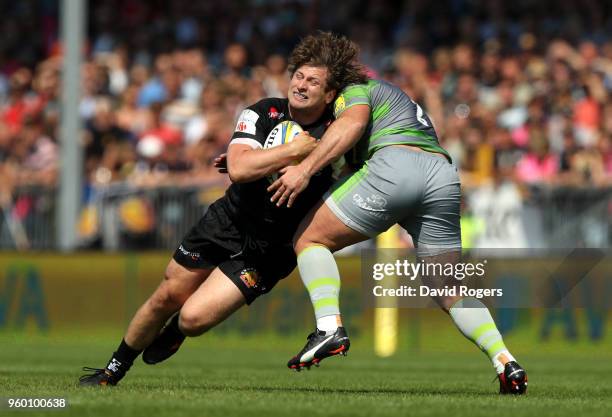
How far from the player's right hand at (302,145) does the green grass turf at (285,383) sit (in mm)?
1408

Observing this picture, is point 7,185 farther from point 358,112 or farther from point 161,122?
point 358,112

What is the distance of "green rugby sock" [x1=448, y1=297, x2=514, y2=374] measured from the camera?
7.77 meters

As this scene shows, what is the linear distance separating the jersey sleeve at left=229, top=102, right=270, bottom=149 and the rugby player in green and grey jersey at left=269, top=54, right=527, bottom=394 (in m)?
0.35

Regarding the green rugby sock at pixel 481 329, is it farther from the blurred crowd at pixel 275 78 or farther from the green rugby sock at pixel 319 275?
the blurred crowd at pixel 275 78

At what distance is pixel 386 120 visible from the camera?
7.78 m

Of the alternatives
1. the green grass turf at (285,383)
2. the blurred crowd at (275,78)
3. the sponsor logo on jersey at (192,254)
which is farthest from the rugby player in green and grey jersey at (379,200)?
the blurred crowd at (275,78)

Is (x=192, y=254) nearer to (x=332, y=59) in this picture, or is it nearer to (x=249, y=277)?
(x=249, y=277)

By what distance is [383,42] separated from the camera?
1816cm

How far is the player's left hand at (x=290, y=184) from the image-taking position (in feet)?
24.5

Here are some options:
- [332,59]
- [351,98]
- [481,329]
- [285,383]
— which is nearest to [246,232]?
[351,98]

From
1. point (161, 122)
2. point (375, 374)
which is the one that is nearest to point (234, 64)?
point (161, 122)

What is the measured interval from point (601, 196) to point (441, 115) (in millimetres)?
2381

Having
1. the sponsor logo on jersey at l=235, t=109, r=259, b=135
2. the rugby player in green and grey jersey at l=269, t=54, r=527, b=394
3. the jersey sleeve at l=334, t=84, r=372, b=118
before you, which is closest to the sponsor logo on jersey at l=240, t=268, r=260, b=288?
the rugby player in green and grey jersey at l=269, t=54, r=527, b=394

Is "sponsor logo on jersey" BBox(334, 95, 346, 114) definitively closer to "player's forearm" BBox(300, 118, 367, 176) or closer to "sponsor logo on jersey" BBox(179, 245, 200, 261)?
"player's forearm" BBox(300, 118, 367, 176)
